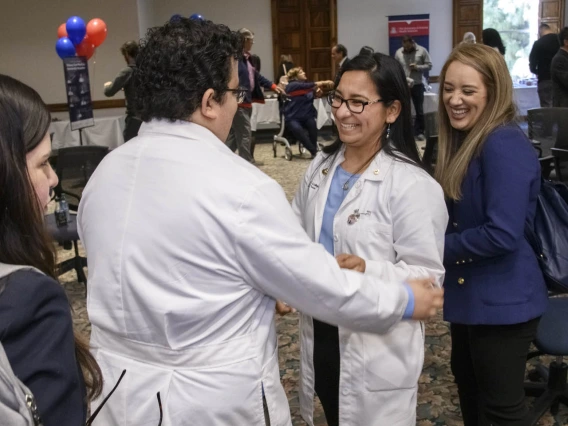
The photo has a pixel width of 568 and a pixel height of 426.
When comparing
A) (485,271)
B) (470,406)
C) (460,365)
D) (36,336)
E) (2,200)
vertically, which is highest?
(2,200)

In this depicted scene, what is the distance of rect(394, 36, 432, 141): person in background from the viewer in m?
9.93

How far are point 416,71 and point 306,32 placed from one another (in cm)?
277

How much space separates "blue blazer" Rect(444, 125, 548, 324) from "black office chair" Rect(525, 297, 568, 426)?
15.7 inches

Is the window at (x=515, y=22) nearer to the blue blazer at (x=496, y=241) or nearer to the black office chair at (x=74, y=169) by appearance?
the black office chair at (x=74, y=169)

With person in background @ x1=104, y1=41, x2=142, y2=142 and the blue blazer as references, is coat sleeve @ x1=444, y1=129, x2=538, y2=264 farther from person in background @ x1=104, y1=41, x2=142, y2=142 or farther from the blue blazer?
person in background @ x1=104, y1=41, x2=142, y2=142

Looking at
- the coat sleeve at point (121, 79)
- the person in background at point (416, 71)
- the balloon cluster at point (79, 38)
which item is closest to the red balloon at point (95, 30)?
the balloon cluster at point (79, 38)

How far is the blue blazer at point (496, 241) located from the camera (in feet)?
5.45

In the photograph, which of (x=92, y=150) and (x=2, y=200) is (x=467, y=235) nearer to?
(x=2, y=200)

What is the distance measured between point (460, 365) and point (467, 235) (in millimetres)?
556

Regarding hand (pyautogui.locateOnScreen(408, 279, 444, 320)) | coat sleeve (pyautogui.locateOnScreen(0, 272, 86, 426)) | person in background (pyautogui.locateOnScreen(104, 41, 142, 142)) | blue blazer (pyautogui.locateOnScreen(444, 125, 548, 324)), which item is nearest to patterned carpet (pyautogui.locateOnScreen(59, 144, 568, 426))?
blue blazer (pyautogui.locateOnScreen(444, 125, 548, 324))

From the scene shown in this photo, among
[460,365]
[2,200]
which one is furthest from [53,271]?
[460,365]

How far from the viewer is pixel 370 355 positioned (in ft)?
5.20

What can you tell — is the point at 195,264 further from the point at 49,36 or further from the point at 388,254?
the point at 49,36

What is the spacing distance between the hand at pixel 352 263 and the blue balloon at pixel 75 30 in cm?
544
